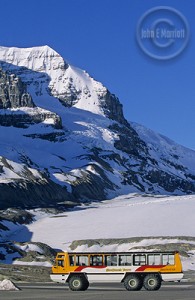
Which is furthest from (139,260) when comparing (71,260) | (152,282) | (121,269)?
(71,260)

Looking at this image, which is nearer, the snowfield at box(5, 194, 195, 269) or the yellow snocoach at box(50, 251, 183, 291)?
the yellow snocoach at box(50, 251, 183, 291)

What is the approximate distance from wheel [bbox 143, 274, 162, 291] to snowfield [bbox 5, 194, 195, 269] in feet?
242

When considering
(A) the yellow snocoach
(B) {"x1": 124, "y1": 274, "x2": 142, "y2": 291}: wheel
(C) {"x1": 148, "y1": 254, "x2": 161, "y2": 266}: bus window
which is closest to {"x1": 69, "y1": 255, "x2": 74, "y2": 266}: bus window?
(A) the yellow snocoach

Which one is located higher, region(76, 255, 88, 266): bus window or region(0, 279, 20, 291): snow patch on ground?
region(76, 255, 88, 266): bus window

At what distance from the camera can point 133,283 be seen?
47.7 metres

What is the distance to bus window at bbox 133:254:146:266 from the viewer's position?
48031 millimetres

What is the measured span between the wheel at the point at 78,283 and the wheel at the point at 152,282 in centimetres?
436

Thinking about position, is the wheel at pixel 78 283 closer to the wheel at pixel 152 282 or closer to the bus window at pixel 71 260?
the bus window at pixel 71 260

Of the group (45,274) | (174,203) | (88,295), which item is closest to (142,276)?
(88,295)

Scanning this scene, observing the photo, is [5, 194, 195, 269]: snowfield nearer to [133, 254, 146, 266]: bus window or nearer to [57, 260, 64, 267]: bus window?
[57, 260, 64, 267]: bus window

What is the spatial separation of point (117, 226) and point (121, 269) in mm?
99829

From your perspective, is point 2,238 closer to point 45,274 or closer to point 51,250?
point 51,250

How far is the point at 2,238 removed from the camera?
141 metres

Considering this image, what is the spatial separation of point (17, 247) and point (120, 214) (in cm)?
4631
